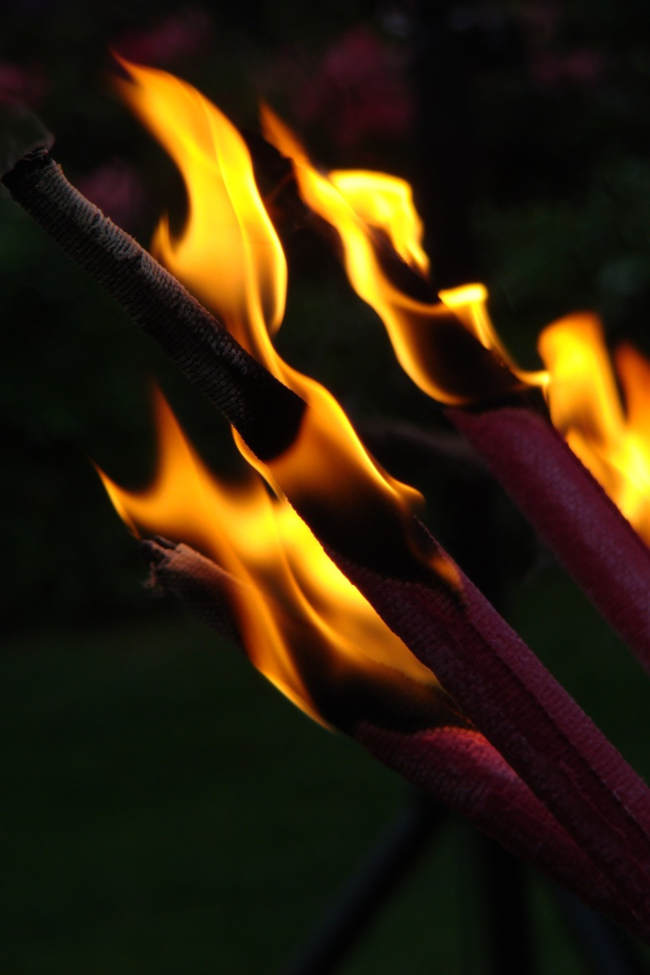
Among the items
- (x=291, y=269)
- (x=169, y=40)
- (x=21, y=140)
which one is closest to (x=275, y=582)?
(x=21, y=140)

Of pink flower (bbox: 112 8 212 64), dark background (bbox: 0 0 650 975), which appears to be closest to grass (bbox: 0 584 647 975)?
dark background (bbox: 0 0 650 975)

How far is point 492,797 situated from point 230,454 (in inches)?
204

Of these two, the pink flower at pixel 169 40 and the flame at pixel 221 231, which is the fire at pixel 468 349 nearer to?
the flame at pixel 221 231

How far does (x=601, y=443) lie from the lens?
4.64ft

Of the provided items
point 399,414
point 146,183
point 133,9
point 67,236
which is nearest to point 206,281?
point 67,236

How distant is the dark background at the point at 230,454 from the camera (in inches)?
122

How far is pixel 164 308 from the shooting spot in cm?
90

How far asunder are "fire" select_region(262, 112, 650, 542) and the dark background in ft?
0.20

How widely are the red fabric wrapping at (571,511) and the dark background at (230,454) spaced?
0.22 m

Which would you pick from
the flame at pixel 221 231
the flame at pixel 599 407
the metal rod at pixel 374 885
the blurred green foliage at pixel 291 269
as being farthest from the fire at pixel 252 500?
the blurred green foliage at pixel 291 269

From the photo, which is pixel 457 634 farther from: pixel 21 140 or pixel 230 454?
pixel 230 454

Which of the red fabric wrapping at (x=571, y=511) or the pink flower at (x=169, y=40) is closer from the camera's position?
the red fabric wrapping at (x=571, y=511)

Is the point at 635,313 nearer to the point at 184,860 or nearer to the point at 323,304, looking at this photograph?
the point at 323,304

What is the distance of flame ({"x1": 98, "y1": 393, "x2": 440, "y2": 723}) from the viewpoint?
1.06 m
